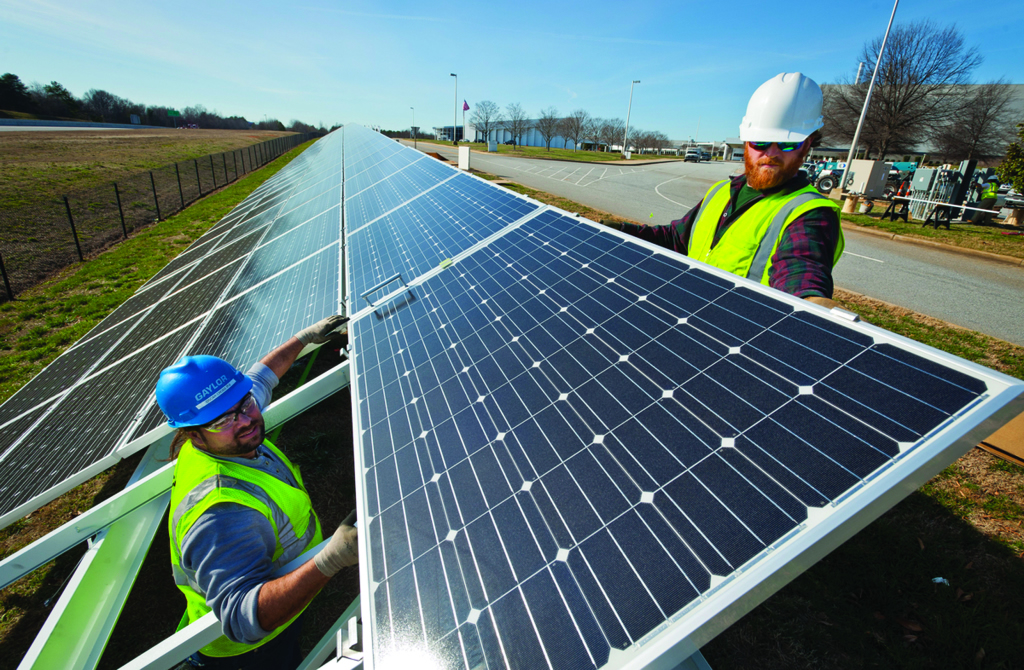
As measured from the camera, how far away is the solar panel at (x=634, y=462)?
3.78ft

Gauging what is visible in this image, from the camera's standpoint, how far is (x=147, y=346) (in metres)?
4.98

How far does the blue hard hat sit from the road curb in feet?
63.2

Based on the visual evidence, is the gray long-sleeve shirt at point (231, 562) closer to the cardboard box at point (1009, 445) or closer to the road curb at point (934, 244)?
the cardboard box at point (1009, 445)

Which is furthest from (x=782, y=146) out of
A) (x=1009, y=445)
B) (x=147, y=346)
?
→ (x=147, y=346)

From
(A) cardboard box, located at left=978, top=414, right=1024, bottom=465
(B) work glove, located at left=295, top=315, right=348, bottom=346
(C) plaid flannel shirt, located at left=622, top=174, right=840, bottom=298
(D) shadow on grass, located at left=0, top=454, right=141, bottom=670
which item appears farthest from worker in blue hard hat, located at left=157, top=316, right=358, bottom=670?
(A) cardboard box, located at left=978, top=414, right=1024, bottom=465

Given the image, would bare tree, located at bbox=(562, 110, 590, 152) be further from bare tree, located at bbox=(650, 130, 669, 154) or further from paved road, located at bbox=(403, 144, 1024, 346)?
paved road, located at bbox=(403, 144, 1024, 346)

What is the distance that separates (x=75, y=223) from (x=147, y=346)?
20.1 metres

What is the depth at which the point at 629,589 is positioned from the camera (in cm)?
124

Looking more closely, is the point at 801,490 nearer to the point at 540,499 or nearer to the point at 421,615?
the point at 540,499

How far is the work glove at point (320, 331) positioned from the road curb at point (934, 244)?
725 inches

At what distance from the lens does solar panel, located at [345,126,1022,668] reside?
1.15 m

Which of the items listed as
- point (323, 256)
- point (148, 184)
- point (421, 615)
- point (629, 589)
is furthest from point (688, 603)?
point (148, 184)

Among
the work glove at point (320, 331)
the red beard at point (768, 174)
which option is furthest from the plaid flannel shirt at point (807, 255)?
the work glove at point (320, 331)

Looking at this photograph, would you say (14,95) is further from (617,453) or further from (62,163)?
(617,453)
